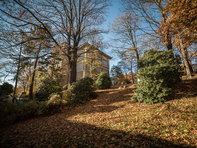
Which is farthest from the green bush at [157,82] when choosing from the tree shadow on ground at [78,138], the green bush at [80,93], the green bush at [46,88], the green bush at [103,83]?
the green bush at [46,88]

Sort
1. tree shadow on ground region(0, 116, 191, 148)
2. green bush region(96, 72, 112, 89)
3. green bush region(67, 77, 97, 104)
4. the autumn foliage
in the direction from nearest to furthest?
tree shadow on ground region(0, 116, 191, 148)
the autumn foliage
green bush region(67, 77, 97, 104)
green bush region(96, 72, 112, 89)

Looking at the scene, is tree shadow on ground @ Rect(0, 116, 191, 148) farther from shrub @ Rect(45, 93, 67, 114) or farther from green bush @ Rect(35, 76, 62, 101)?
green bush @ Rect(35, 76, 62, 101)

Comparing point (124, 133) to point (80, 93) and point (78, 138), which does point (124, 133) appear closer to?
point (78, 138)

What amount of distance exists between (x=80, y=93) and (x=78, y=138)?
464 centimetres


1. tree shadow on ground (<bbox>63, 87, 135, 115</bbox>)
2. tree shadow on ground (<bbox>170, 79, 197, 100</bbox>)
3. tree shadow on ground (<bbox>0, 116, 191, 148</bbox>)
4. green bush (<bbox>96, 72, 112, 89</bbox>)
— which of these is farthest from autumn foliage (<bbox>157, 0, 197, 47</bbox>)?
green bush (<bbox>96, 72, 112, 89</bbox>)

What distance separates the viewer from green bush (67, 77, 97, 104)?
24.6 feet

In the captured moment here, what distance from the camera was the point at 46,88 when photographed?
300 inches

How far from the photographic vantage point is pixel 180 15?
467 centimetres

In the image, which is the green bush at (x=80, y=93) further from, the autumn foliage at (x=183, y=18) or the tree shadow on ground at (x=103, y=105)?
the autumn foliage at (x=183, y=18)

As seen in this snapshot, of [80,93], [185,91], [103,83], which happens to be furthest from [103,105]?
[185,91]

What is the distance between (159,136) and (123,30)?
13.7 metres

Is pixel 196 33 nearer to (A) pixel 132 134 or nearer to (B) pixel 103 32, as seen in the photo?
(A) pixel 132 134

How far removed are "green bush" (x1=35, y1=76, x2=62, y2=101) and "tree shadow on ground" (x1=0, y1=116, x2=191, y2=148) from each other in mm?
3375

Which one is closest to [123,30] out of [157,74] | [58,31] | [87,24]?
[87,24]
